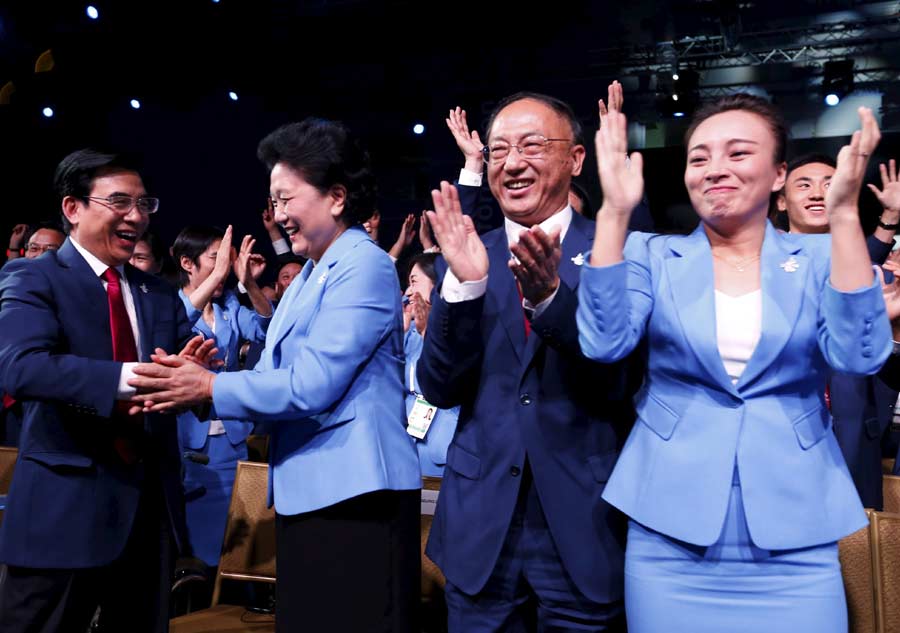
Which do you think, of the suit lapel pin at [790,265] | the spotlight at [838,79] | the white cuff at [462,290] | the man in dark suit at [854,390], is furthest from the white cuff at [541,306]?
the spotlight at [838,79]

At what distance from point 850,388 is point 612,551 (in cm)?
151

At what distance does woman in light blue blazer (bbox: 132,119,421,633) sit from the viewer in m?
1.81

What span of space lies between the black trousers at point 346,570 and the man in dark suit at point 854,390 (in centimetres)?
161

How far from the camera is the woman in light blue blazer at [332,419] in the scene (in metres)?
1.81

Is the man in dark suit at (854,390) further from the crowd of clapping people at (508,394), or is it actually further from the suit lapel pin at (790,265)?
the suit lapel pin at (790,265)

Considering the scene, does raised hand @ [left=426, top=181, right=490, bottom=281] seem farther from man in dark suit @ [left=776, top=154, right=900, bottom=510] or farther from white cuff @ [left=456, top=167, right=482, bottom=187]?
man in dark suit @ [left=776, top=154, right=900, bottom=510]

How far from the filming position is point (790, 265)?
1.56 m

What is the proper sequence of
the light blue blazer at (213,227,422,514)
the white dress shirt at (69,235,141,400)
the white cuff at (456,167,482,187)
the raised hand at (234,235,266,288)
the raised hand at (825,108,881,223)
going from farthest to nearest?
the raised hand at (234,235,266,288)
the white cuff at (456,167,482,187)
the white dress shirt at (69,235,141,400)
the light blue blazer at (213,227,422,514)
the raised hand at (825,108,881,223)

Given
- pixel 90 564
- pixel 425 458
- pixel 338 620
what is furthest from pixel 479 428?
pixel 425 458

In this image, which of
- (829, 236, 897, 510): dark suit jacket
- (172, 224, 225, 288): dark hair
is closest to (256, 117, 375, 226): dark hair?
(829, 236, 897, 510): dark suit jacket

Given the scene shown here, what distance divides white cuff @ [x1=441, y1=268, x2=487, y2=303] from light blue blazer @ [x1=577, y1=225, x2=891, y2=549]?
22 centimetres

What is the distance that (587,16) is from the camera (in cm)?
848

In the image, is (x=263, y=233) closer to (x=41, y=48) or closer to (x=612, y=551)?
(x=41, y=48)

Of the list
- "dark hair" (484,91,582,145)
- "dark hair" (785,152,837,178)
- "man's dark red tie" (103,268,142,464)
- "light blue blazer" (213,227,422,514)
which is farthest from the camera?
"dark hair" (785,152,837,178)
